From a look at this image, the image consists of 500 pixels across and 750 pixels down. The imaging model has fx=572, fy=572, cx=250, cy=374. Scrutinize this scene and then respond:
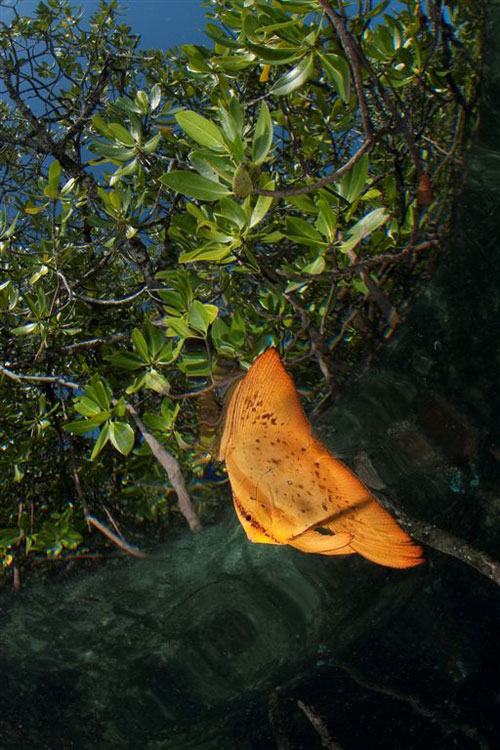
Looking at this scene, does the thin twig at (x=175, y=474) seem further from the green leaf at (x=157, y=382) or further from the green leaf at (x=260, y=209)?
the green leaf at (x=260, y=209)

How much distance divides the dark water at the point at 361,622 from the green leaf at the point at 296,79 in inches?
9.7

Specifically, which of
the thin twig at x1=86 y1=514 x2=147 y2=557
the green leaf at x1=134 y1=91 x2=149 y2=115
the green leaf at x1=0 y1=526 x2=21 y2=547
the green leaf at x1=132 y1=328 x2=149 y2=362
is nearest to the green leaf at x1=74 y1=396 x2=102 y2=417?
the green leaf at x1=132 y1=328 x2=149 y2=362

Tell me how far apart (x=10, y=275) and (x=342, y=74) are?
0.84 metres

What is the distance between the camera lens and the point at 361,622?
2.15ft

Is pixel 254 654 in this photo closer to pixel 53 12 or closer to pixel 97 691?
pixel 97 691

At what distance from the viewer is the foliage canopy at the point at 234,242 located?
705 mm

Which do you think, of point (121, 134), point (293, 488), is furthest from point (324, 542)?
point (121, 134)

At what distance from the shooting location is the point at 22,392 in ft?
4.52

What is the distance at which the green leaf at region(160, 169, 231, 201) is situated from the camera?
65 centimetres

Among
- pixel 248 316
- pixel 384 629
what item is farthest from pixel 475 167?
pixel 384 629

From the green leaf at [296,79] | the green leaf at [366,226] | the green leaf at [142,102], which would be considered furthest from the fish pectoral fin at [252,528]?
the green leaf at [142,102]

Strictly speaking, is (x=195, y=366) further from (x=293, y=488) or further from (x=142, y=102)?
(x=142, y=102)

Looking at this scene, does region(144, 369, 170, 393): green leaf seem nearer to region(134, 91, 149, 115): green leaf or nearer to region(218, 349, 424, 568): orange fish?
region(218, 349, 424, 568): orange fish

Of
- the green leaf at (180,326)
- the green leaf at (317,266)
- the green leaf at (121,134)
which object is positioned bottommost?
the green leaf at (180,326)
